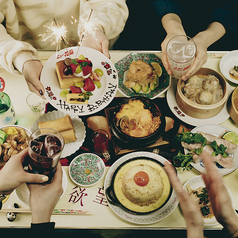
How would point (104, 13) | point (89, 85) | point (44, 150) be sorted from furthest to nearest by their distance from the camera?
point (104, 13)
point (89, 85)
point (44, 150)

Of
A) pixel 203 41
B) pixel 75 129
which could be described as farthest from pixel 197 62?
pixel 75 129

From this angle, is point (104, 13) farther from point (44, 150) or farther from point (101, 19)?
point (44, 150)

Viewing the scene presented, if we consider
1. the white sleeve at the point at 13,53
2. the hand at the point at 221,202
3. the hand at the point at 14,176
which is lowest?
the hand at the point at 14,176

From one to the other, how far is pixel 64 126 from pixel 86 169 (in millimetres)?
404

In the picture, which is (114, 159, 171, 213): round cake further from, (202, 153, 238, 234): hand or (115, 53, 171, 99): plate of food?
(115, 53, 171, 99): plate of food

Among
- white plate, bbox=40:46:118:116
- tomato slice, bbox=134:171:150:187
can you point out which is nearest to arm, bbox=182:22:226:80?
white plate, bbox=40:46:118:116

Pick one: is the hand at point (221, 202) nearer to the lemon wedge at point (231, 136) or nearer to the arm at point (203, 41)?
the lemon wedge at point (231, 136)

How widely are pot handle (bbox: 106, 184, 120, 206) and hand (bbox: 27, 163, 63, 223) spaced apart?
0.38 meters

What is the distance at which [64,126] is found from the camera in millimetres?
1821

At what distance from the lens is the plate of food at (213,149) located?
1.74 meters

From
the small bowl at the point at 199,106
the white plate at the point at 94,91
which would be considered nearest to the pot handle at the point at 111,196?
the white plate at the point at 94,91

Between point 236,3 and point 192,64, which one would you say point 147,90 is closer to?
point 192,64

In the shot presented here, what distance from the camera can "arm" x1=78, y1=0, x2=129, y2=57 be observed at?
2.11m

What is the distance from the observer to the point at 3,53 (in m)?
1.82
